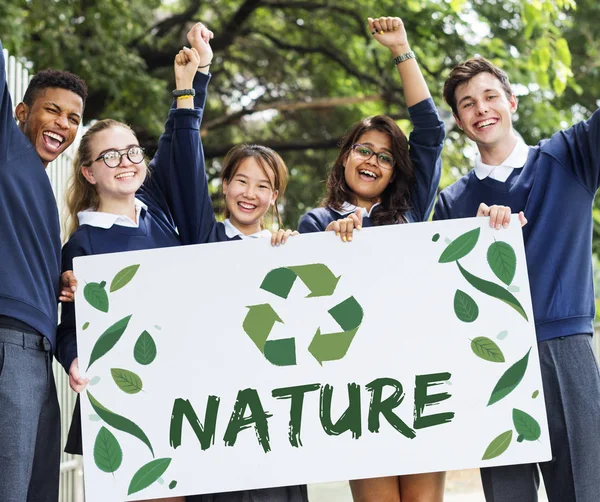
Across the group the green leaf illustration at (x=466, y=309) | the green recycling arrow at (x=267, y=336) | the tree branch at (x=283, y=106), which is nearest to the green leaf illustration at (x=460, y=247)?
the green leaf illustration at (x=466, y=309)

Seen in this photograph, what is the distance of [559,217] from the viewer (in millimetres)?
3152

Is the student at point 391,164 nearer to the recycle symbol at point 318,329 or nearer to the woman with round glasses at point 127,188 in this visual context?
the recycle symbol at point 318,329

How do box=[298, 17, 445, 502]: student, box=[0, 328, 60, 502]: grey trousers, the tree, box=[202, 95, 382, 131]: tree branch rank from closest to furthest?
box=[0, 328, 60, 502]: grey trousers < box=[298, 17, 445, 502]: student < the tree < box=[202, 95, 382, 131]: tree branch

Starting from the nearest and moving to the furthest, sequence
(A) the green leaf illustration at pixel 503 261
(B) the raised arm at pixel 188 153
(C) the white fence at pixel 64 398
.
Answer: (A) the green leaf illustration at pixel 503 261, (B) the raised arm at pixel 188 153, (C) the white fence at pixel 64 398

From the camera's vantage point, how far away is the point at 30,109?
3.31 metres

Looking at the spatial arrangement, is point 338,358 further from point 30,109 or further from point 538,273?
point 30,109

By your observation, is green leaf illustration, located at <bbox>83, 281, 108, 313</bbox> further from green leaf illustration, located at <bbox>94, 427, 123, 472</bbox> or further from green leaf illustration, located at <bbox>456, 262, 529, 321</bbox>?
green leaf illustration, located at <bbox>456, 262, 529, 321</bbox>

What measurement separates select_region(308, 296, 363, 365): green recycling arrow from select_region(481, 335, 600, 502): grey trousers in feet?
2.25

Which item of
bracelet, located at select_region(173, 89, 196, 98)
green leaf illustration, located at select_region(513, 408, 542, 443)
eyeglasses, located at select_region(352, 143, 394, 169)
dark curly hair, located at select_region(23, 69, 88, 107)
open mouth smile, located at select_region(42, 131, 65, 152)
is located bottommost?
green leaf illustration, located at select_region(513, 408, 542, 443)

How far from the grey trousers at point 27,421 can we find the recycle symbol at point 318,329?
739mm

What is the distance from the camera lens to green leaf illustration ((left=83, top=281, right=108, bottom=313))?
3.14 meters

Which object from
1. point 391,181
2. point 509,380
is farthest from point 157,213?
point 509,380

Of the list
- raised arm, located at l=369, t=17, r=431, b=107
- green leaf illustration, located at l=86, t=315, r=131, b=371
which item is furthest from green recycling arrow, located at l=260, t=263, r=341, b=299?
raised arm, located at l=369, t=17, r=431, b=107

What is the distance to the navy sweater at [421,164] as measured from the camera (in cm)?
350
